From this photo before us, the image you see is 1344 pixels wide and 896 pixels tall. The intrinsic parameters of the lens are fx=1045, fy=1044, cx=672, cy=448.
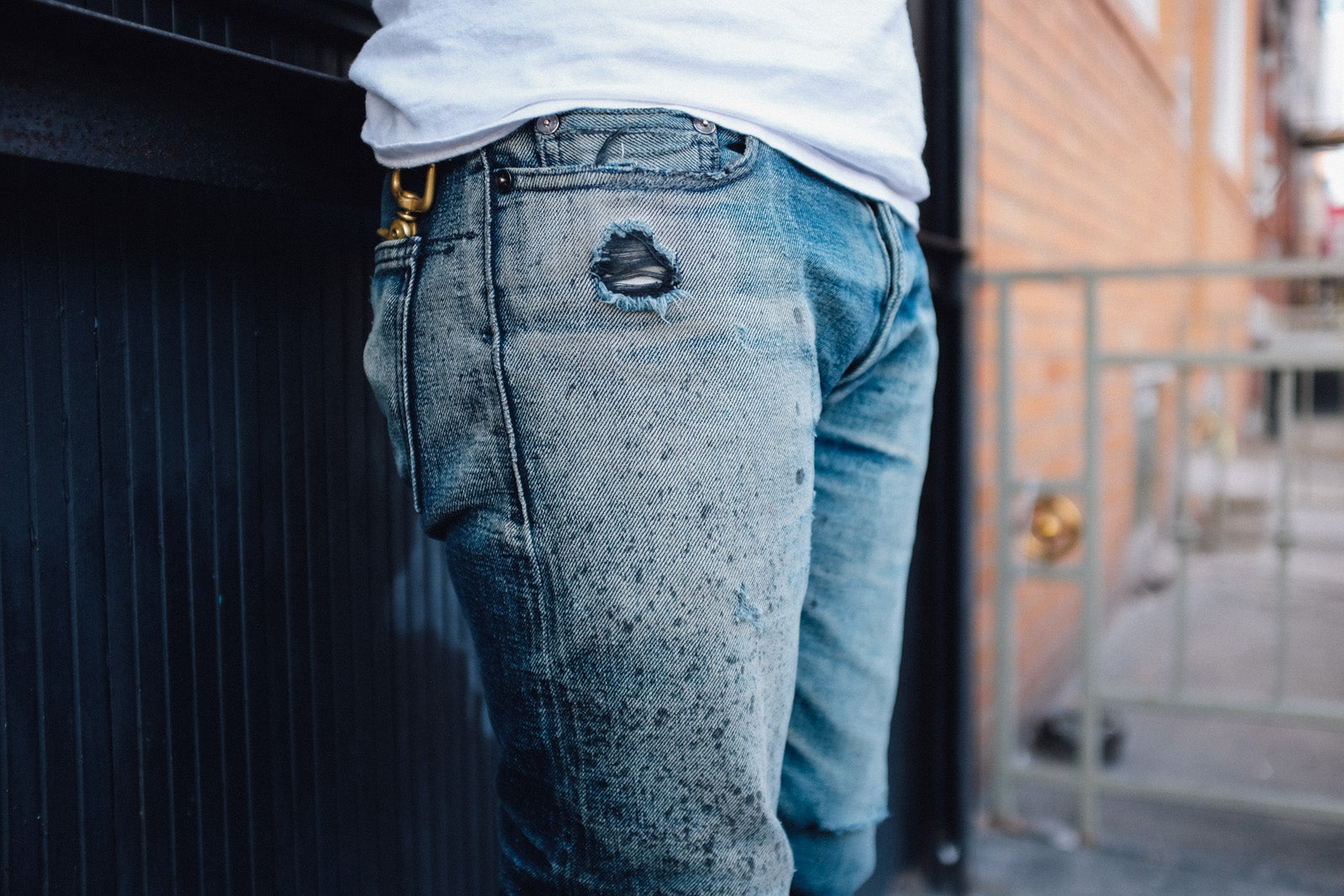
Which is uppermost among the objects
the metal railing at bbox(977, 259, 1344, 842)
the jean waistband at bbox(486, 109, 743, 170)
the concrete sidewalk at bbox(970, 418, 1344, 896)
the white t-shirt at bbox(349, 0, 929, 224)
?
the white t-shirt at bbox(349, 0, 929, 224)

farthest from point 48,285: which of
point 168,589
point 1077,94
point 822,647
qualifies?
point 1077,94

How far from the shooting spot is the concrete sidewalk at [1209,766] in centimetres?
257

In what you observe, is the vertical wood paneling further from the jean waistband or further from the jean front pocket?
the jean waistband

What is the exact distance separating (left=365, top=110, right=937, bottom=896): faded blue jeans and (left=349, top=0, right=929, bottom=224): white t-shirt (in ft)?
0.07

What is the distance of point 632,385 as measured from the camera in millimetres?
725

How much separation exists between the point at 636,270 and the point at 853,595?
0.44m

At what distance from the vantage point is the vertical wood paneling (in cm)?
99

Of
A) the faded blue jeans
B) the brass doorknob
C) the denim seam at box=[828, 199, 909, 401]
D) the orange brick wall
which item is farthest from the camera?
the orange brick wall

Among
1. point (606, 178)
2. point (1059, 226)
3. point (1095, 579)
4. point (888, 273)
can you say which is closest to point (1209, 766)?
point (1095, 579)

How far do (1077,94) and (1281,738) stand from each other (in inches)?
96.4

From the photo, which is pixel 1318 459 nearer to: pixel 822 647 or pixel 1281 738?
pixel 1281 738

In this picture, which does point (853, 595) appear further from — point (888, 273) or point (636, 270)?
point (636, 270)

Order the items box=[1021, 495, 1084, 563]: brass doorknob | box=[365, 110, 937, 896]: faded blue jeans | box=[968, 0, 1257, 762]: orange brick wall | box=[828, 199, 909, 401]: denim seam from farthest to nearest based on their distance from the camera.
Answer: box=[968, 0, 1257, 762]: orange brick wall → box=[1021, 495, 1084, 563]: brass doorknob → box=[828, 199, 909, 401]: denim seam → box=[365, 110, 937, 896]: faded blue jeans

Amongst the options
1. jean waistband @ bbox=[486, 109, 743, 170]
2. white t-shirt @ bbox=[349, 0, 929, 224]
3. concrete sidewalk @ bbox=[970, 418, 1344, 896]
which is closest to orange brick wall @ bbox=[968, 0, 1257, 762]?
concrete sidewalk @ bbox=[970, 418, 1344, 896]
